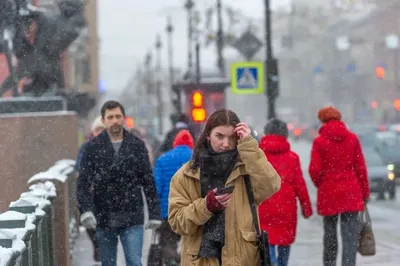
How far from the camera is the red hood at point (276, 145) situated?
10133 millimetres

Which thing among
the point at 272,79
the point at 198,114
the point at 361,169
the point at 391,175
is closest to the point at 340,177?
the point at 361,169

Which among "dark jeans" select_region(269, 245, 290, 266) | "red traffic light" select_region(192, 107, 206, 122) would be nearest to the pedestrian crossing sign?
"red traffic light" select_region(192, 107, 206, 122)

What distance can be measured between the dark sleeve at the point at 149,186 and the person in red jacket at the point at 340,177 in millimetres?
1912

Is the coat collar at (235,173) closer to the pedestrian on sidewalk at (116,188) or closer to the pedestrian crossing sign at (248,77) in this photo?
the pedestrian on sidewalk at (116,188)

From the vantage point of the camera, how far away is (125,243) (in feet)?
31.8

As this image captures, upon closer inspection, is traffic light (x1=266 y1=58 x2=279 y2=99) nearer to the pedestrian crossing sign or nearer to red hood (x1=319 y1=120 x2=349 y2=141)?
the pedestrian crossing sign

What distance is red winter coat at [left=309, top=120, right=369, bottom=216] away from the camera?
35.8ft

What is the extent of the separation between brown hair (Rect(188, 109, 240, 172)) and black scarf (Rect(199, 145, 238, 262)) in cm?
5

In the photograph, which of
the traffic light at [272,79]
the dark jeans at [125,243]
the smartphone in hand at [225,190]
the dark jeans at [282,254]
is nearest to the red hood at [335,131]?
the dark jeans at [282,254]

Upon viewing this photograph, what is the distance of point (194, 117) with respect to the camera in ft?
94.0

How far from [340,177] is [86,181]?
253 centimetres

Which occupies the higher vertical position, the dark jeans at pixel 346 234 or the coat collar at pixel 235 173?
the coat collar at pixel 235 173

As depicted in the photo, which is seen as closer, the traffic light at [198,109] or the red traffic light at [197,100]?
the traffic light at [198,109]

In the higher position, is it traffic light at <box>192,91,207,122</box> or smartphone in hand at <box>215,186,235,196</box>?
smartphone in hand at <box>215,186,235,196</box>
